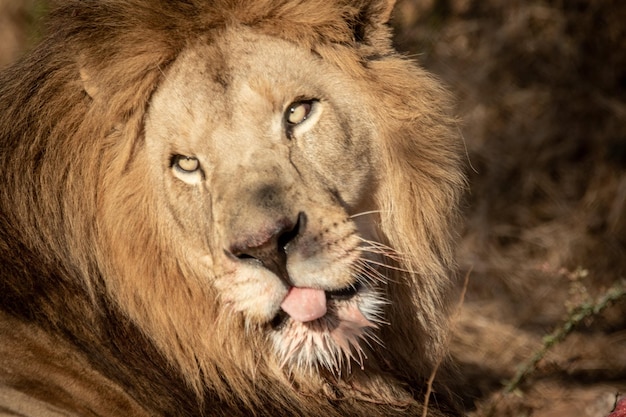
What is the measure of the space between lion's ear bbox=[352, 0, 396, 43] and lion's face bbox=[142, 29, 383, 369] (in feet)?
0.76

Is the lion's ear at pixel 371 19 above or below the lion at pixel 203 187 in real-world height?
above

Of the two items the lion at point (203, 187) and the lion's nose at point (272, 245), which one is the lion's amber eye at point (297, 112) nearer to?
the lion at point (203, 187)

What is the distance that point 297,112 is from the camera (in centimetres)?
339

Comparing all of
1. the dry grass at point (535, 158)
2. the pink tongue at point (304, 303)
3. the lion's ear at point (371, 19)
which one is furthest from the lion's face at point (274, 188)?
the dry grass at point (535, 158)

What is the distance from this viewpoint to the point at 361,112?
3527 mm

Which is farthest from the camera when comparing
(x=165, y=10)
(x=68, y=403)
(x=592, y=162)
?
(x=592, y=162)

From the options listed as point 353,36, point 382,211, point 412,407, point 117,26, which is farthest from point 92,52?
point 412,407

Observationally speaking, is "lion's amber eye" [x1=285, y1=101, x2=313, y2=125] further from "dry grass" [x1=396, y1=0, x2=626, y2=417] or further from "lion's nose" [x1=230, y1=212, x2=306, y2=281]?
"dry grass" [x1=396, y1=0, x2=626, y2=417]

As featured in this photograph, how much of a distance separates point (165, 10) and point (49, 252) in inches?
38.8

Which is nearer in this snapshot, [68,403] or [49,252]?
[68,403]

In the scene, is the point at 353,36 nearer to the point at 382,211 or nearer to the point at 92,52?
the point at 382,211

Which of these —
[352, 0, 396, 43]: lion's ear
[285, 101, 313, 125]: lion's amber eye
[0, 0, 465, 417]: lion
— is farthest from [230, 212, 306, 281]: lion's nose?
[352, 0, 396, 43]: lion's ear

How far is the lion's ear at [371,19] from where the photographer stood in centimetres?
364

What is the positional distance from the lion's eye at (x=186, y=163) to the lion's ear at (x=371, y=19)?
800mm
